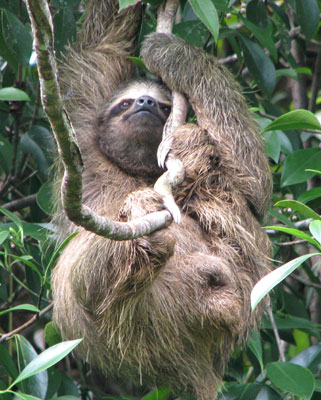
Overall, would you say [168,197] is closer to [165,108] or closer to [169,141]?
[169,141]

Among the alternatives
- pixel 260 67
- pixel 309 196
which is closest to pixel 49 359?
pixel 309 196

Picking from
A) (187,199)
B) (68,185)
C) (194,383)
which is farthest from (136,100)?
(68,185)

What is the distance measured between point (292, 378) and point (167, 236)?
1.49m

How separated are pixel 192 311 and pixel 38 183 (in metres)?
2.69

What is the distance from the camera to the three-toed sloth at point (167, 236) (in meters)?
4.24

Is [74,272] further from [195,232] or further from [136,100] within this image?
[136,100]

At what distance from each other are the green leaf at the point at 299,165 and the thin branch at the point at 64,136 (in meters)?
2.63

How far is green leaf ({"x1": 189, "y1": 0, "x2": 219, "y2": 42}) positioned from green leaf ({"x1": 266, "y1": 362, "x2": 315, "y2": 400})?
255 cm

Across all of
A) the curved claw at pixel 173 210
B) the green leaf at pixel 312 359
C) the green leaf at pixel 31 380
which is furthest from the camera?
the green leaf at pixel 312 359

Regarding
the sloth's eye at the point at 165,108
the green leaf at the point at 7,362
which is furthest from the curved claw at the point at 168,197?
the green leaf at the point at 7,362

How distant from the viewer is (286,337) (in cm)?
589

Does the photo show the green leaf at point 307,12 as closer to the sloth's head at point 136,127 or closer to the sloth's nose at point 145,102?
the sloth's head at point 136,127

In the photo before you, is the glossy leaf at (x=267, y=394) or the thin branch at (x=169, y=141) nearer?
the thin branch at (x=169, y=141)

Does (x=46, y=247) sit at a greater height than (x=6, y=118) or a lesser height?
lesser
